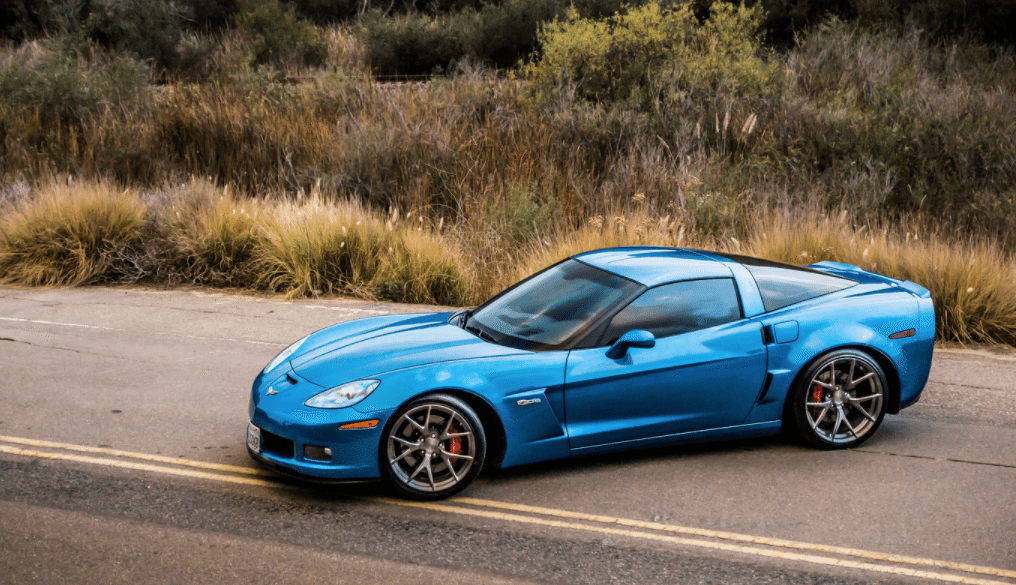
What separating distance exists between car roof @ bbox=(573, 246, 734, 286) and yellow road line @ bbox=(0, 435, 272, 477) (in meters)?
2.50

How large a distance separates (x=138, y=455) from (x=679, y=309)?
136 inches

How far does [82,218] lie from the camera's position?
488 inches

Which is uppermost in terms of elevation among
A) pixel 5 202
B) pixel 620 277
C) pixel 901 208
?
pixel 620 277

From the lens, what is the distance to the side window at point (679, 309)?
5.56 metres

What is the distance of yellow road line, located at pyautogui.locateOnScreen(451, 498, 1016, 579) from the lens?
4.41m

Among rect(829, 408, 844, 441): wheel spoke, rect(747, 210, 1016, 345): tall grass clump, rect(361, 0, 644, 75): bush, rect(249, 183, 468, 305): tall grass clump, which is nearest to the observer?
rect(829, 408, 844, 441): wheel spoke

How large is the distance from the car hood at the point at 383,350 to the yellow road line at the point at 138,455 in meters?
0.70

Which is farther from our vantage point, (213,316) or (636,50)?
(636,50)

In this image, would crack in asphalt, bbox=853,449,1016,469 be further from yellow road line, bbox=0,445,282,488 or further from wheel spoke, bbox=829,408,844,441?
yellow road line, bbox=0,445,282,488

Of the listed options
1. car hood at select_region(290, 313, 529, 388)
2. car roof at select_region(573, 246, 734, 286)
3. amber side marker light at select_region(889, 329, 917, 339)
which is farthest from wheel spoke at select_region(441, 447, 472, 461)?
amber side marker light at select_region(889, 329, 917, 339)

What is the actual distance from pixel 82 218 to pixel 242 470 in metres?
8.20

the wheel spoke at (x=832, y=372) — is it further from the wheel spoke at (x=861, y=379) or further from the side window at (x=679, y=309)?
the side window at (x=679, y=309)

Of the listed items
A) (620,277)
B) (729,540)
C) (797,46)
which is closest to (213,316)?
(620,277)

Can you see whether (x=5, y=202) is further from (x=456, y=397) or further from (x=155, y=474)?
(x=456, y=397)
